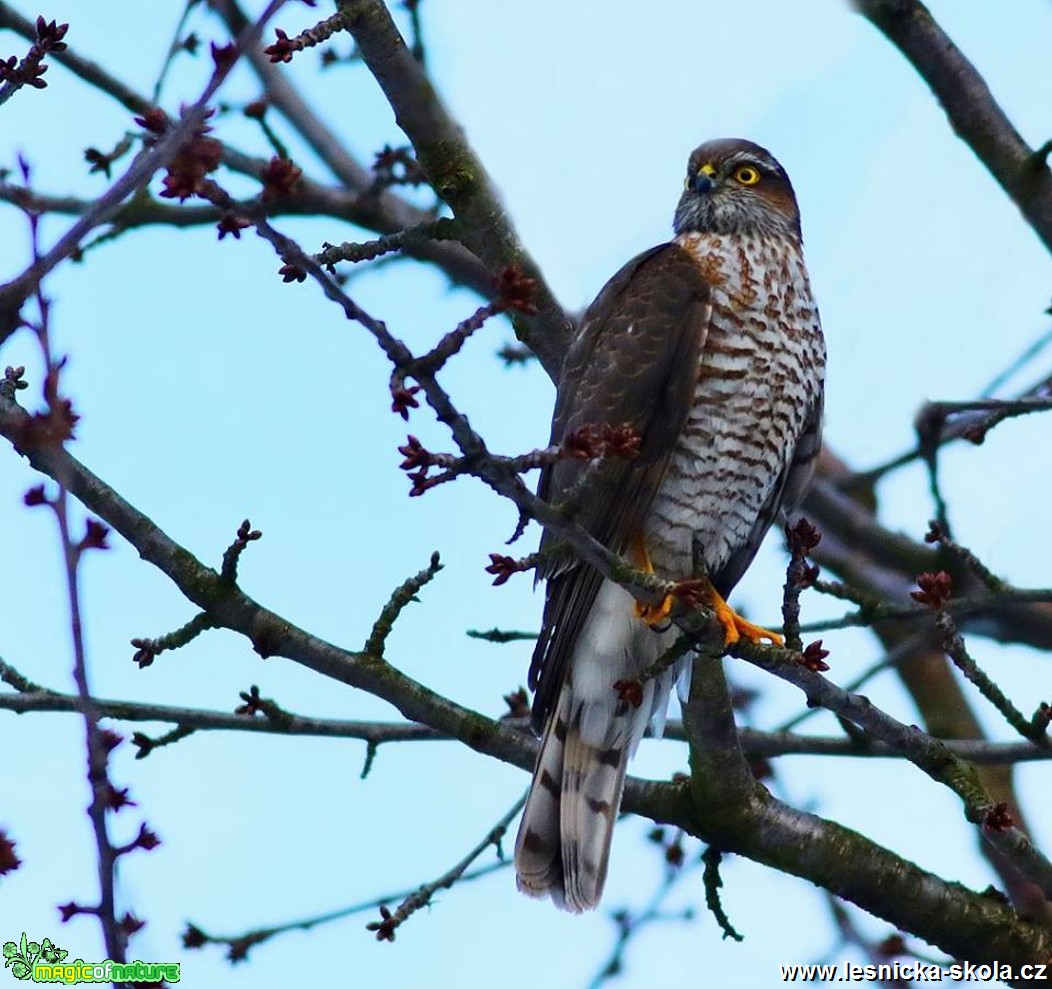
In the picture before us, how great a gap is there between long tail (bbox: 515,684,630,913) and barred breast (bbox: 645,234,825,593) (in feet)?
2.40

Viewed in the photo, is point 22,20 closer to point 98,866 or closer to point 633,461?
point 633,461

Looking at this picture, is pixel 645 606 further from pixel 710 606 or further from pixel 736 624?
pixel 736 624

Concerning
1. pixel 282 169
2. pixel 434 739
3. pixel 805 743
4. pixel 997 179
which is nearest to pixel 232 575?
pixel 434 739

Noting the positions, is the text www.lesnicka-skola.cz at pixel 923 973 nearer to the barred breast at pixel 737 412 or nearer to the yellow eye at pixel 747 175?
the barred breast at pixel 737 412

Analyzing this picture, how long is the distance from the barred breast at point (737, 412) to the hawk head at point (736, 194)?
0.49 meters

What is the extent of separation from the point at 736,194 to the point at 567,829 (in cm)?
258

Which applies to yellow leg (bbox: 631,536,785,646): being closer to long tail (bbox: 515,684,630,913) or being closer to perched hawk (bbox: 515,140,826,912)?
perched hawk (bbox: 515,140,826,912)

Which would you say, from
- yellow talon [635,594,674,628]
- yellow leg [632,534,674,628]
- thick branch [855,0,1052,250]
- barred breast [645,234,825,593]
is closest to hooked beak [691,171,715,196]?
barred breast [645,234,825,593]

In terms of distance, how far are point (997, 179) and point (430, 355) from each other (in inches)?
121

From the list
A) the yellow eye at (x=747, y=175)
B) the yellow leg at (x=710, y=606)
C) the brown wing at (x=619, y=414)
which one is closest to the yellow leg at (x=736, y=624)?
the yellow leg at (x=710, y=606)

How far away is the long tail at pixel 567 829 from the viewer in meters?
5.04

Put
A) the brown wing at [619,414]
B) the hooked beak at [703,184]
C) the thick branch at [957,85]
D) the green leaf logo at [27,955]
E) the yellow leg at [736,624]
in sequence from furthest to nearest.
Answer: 1. the hooked beak at [703,184]
2. the thick branch at [957,85]
3. the brown wing at [619,414]
4. the yellow leg at [736,624]
5. the green leaf logo at [27,955]

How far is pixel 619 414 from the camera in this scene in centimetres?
495

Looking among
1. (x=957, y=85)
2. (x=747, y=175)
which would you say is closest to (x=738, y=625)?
(x=957, y=85)
